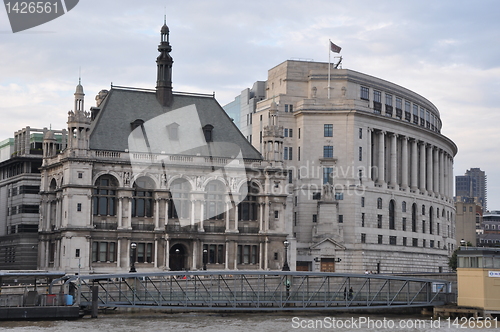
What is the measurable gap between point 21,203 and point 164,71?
28.4 meters

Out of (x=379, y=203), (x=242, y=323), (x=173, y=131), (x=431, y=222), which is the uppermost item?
(x=173, y=131)

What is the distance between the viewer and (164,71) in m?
118

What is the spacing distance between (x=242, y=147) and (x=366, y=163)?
24.3 meters

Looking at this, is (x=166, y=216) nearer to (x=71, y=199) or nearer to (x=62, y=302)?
(x=71, y=199)

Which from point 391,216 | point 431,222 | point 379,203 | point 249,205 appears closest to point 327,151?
point 379,203

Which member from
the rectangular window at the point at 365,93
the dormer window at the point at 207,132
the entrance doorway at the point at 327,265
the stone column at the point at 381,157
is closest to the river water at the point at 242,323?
the dormer window at the point at 207,132

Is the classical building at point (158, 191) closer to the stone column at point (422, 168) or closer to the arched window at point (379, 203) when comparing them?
the arched window at point (379, 203)

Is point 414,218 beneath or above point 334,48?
beneath

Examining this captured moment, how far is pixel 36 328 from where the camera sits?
6788 cm

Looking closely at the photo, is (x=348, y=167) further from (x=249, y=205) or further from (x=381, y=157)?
(x=249, y=205)

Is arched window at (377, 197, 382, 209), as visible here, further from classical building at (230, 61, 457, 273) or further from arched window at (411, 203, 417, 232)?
arched window at (411, 203, 417, 232)

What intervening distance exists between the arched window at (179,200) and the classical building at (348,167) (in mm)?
13827

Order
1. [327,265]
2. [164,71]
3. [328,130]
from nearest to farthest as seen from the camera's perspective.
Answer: [164,71] → [327,265] → [328,130]

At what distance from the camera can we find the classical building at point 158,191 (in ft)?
350
